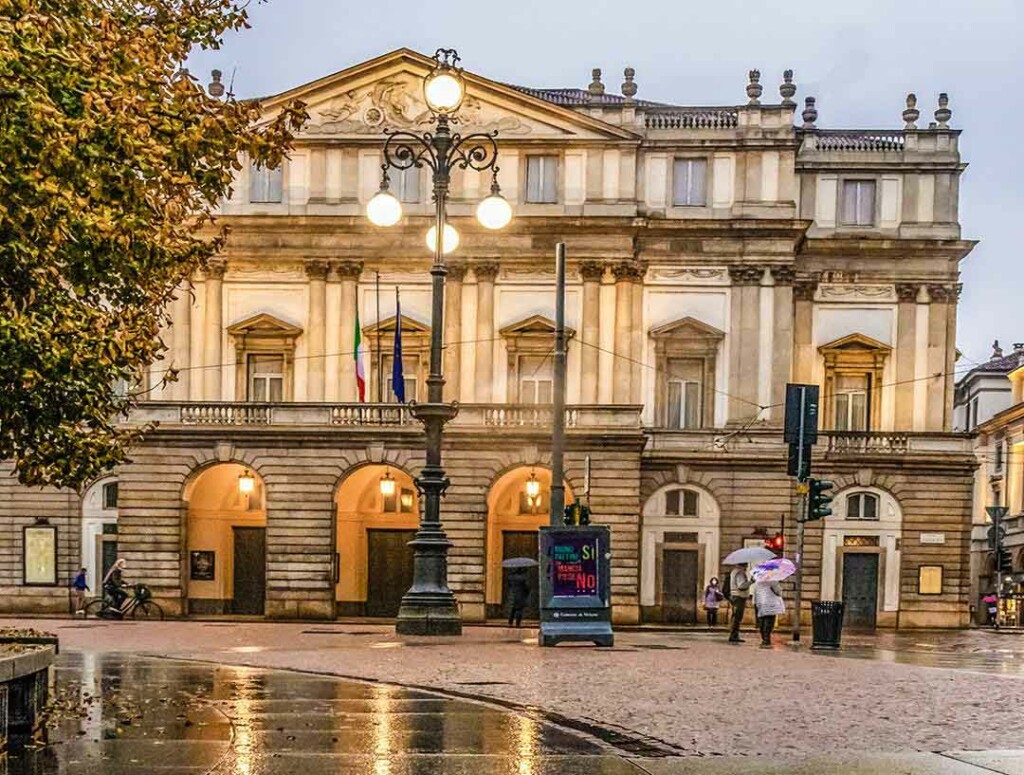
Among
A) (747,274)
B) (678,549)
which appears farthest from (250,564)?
(747,274)

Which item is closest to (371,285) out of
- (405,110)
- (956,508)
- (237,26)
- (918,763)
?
(405,110)

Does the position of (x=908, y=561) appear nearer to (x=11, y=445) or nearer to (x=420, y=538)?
(x=420, y=538)

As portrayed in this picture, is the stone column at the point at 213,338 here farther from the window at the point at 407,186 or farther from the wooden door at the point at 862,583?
the wooden door at the point at 862,583

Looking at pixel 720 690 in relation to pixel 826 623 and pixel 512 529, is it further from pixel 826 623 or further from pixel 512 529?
pixel 512 529

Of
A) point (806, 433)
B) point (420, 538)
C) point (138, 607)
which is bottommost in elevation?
point (138, 607)

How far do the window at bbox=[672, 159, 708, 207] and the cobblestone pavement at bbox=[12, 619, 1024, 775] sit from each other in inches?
959

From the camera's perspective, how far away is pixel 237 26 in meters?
14.0

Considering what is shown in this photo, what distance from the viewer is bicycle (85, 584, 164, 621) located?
4359 centimetres

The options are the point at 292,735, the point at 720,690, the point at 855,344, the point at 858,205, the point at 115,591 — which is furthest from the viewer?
the point at 858,205

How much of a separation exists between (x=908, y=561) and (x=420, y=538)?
93.2ft

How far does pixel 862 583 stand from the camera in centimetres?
5044

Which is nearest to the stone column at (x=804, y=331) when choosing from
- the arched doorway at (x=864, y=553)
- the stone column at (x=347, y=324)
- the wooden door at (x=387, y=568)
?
the arched doorway at (x=864, y=553)

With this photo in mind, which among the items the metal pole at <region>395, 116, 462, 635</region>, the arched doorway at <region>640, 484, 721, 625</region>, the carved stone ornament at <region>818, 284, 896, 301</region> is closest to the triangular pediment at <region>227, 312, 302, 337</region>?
the arched doorway at <region>640, 484, 721, 625</region>

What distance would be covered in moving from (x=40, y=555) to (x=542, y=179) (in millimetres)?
21011
